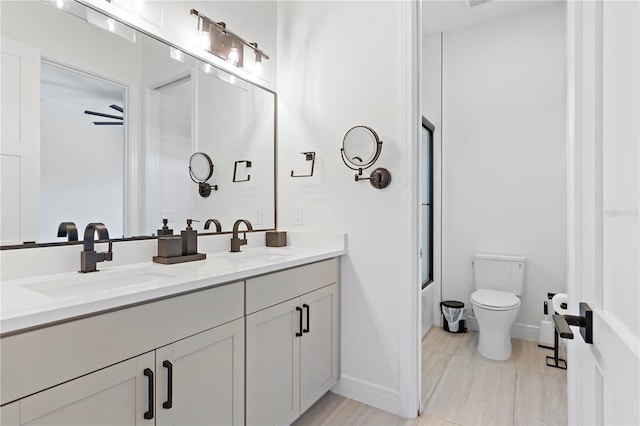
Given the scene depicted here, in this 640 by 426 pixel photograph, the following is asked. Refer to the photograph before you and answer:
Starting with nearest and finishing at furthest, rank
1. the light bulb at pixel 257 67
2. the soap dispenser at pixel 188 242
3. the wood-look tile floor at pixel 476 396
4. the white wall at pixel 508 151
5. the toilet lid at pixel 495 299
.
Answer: the soap dispenser at pixel 188 242
the wood-look tile floor at pixel 476 396
the light bulb at pixel 257 67
the toilet lid at pixel 495 299
the white wall at pixel 508 151

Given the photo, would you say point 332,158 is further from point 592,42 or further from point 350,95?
point 592,42

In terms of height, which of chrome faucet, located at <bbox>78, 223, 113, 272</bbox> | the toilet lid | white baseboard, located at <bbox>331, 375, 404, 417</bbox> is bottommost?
white baseboard, located at <bbox>331, 375, 404, 417</bbox>

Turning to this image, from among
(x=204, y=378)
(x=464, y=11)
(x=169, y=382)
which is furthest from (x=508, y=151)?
(x=169, y=382)

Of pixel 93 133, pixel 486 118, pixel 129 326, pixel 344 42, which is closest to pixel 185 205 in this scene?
pixel 93 133

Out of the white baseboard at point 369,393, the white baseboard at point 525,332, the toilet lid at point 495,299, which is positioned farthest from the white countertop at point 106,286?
the white baseboard at point 525,332

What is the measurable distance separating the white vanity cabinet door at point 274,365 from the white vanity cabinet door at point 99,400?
460 millimetres

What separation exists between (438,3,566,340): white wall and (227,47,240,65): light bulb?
2.18m

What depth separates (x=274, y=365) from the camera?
1.54m

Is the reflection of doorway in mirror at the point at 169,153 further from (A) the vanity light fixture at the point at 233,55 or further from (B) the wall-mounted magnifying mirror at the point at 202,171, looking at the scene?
(A) the vanity light fixture at the point at 233,55

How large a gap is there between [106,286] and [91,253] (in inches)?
6.5

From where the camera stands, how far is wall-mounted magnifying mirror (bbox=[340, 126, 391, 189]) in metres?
1.92

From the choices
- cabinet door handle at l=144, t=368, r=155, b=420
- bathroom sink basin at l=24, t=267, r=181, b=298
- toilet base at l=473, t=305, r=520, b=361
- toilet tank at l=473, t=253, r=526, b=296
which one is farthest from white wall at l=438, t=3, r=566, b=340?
cabinet door handle at l=144, t=368, r=155, b=420

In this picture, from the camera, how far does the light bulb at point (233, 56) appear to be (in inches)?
79.9

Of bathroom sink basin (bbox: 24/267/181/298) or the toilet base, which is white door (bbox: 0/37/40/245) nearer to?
bathroom sink basin (bbox: 24/267/181/298)
